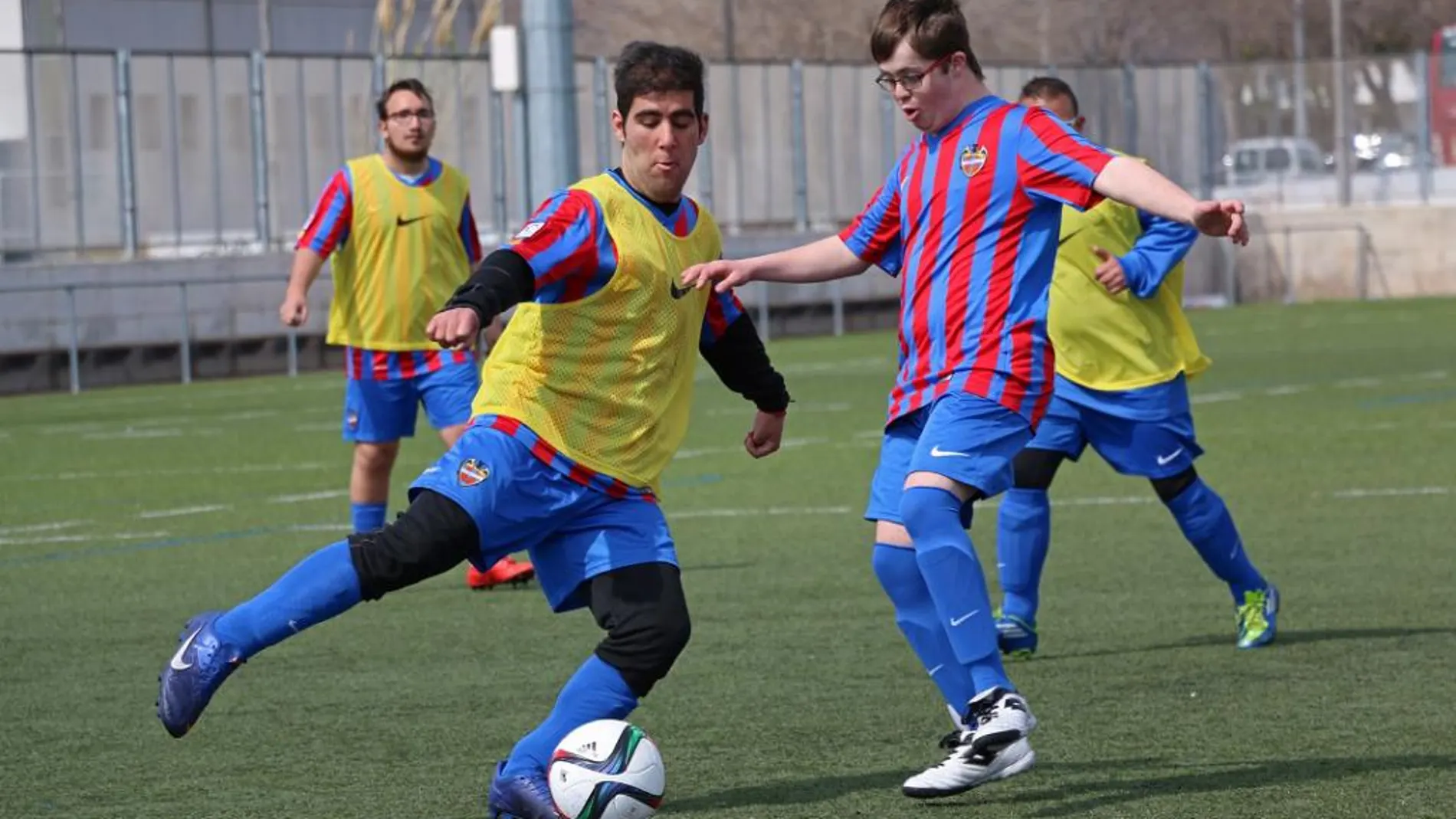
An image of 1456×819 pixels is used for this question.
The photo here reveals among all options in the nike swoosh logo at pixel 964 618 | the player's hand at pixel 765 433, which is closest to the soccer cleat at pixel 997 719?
the nike swoosh logo at pixel 964 618

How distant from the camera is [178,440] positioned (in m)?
18.3

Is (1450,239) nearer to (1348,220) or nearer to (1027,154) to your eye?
(1348,220)

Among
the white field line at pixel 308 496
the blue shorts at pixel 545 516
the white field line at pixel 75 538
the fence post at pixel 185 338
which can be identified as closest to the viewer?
the blue shorts at pixel 545 516

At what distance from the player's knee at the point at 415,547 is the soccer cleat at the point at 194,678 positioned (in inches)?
13.1

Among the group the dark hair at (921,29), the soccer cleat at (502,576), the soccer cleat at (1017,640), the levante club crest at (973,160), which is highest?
the dark hair at (921,29)

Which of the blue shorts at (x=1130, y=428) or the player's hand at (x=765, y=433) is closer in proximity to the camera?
the player's hand at (x=765, y=433)

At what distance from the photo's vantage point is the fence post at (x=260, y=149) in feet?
95.7

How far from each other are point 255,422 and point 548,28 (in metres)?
4.08

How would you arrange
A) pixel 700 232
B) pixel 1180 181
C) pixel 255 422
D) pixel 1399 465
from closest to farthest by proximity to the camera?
pixel 700 232 < pixel 1399 465 < pixel 255 422 < pixel 1180 181

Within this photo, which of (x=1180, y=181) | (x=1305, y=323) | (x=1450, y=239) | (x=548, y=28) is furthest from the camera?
(x=1180, y=181)

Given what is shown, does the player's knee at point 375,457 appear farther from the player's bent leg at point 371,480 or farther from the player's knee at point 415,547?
the player's knee at point 415,547

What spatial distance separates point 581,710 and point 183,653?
2.84 ft

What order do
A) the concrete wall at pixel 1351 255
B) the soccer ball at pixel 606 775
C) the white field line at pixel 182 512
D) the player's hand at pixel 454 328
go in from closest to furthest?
the player's hand at pixel 454 328 → the soccer ball at pixel 606 775 → the white field line at pixel 182 512 → the concrete wall at pixel 1351 255

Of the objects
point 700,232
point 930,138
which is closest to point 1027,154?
point 930,138
